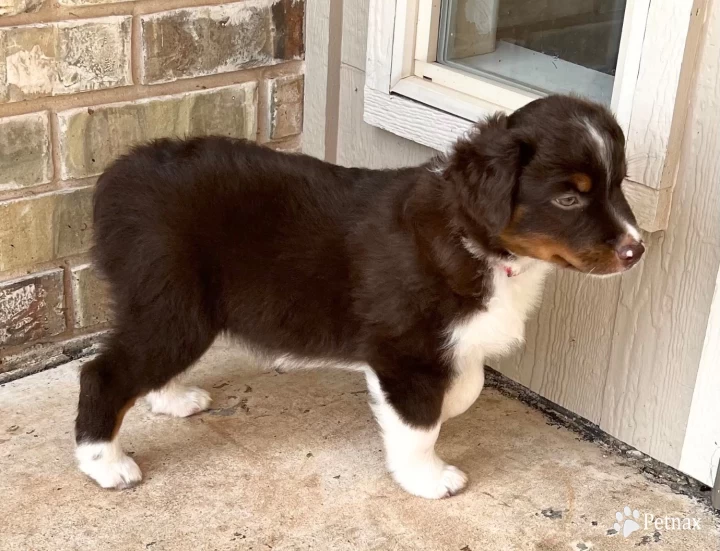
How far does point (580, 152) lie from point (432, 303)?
57cm

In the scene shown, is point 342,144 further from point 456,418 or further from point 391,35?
point 456,418

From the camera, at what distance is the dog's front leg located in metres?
2.68

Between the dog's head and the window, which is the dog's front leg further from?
the window

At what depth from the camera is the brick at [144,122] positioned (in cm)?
325

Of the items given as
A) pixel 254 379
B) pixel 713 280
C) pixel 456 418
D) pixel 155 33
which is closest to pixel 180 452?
pixel 254 379

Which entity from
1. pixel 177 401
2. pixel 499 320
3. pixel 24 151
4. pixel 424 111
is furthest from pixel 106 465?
pixel 424 111

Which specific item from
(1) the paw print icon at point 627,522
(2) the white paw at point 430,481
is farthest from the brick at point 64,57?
(1) the paw print icon at point 627,522

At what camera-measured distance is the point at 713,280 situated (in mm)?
2773

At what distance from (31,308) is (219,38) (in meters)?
1.16

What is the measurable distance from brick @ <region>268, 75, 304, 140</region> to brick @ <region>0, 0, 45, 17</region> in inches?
36.9

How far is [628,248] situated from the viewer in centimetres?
235

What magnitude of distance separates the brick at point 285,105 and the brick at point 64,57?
2.05 ft

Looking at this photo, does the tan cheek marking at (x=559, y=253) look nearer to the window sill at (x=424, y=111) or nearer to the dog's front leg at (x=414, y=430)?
the dog's front leg at (x=414, y=430)

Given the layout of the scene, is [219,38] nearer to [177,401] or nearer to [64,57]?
[64,57]
